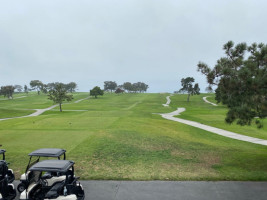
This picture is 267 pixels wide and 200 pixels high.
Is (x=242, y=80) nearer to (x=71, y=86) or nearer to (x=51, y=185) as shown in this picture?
(x=51, y=185)

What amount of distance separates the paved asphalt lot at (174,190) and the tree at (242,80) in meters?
3.36

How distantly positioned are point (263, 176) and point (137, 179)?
6.20 meters

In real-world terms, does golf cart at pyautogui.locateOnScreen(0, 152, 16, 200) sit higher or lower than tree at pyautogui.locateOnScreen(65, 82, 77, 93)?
lower

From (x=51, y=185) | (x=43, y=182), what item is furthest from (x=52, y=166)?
(x=51, y=185)

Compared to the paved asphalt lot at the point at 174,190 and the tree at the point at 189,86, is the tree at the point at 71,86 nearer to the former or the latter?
the tree at the point at 189,86

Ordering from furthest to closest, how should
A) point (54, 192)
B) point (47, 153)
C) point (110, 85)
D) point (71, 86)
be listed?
point (71, 86) < point (110, 85) < point (47, 153) < point (54, 192)

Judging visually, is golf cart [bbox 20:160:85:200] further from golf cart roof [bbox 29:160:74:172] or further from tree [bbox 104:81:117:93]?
tree [bbox 104:81:117:93]

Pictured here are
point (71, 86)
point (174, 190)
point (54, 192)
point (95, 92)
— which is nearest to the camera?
point (54, 192)

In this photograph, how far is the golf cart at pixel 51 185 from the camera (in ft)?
21.9

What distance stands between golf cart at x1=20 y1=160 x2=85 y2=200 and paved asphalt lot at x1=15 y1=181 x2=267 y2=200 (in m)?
1.03

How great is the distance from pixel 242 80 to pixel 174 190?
5778 millimetres

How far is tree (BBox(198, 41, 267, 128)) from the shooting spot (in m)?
8.66

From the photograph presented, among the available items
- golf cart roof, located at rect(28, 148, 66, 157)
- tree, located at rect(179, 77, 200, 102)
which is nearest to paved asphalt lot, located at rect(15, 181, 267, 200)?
golf cart roof, located at rect(28, 148, 66, 157)

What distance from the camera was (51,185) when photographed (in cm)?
797
